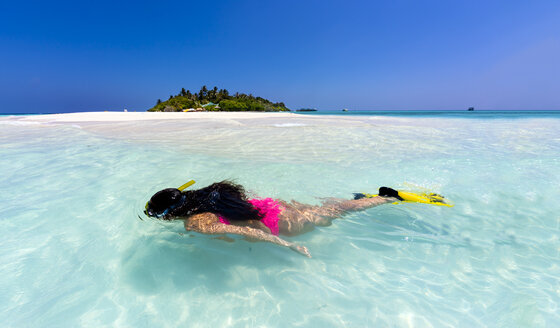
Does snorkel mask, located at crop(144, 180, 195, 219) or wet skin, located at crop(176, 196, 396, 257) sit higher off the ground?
snorkel mask, located at crop(144, 180, 195, 219)

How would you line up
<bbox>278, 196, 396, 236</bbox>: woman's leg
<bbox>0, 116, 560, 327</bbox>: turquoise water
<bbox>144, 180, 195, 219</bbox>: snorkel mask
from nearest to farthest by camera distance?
1. <bbox>0, 116, 560, 327</bbox>: turquoise water
2. <bbox>144, 180, 195, 219</bbox>: snorkel mask
3. <bbox>278, 196, 396, 236</bbox>: woman's leg

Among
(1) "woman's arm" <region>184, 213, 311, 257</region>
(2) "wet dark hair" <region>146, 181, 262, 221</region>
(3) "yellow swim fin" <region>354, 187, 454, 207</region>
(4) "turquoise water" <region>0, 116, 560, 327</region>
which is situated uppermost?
(2) "wet dark hair" <region>146, 181, 262, 221</region>

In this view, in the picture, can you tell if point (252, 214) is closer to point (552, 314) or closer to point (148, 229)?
point (148, 229)

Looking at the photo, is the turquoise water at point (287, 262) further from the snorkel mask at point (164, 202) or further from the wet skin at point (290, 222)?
the snorkel mask at point (164, 202)

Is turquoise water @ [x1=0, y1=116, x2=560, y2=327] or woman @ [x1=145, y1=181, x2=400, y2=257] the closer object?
turquoise water @ [x1=0, y1=116, x2=560, y2=327]

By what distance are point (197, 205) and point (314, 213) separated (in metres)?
1.59

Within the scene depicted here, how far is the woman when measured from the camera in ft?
8.27

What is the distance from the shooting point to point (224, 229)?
2465 millimetres

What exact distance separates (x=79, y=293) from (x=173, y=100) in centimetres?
12125

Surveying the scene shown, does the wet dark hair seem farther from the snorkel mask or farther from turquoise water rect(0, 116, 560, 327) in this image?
turquoise water rect(0, 116, 560, 327)

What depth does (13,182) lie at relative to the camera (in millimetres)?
4480

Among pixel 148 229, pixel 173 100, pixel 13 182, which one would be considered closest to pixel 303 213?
pixel 148 229

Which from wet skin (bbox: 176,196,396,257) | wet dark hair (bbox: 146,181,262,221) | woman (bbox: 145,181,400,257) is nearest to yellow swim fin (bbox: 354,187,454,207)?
wet skin (bbox: 176,196,396,257)

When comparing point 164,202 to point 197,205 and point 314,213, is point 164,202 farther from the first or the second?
point 314,213
